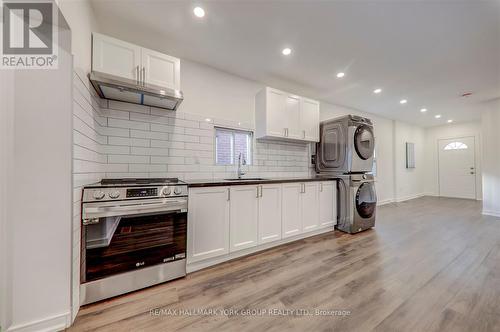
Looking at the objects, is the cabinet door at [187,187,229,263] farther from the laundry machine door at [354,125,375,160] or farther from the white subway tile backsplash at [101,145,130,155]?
the laundry machine door at [354,125,375,160]

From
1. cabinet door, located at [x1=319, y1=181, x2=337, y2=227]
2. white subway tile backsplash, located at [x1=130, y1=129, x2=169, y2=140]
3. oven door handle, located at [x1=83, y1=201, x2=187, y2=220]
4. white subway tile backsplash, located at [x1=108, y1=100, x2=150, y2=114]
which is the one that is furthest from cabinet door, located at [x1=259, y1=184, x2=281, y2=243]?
white subway tile backsplash, located at [x1=108, y1=100, x2=150, y2=114]

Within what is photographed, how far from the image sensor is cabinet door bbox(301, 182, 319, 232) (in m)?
2.82

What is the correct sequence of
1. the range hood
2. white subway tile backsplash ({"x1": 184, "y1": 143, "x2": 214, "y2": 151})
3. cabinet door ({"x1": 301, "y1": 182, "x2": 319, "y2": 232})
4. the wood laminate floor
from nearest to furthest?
1. the wood laminate floor
2. the range hood
3. white subway tile backsplash ({"x1": 184, "y1": 143, "x2": 214, "y2": 151})
4. cabinet door ({"x1": 301, "y1": 182, "x2": 319, "y2": 232})

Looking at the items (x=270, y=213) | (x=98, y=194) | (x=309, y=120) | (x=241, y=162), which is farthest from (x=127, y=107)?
(x=309, y=120)

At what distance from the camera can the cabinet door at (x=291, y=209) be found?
8.57 ft

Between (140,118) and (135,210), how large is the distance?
1.21 metres

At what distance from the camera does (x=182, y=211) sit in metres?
1.82

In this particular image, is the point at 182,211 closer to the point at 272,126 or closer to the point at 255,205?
the point at 255,205

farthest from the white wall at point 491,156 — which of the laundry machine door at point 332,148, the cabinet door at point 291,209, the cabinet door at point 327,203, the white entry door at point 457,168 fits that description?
the cabinet door at point 291,209

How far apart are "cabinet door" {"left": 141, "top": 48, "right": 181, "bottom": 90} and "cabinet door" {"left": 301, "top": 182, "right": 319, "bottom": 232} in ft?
7.20

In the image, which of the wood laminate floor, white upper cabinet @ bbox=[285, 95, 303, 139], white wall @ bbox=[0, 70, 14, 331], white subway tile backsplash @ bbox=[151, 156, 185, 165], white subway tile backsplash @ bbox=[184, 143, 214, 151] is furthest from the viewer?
white upper cabinet @ bbox=[285, 95, 303, 139]

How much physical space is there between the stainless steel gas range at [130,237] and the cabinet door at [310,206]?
1.73m

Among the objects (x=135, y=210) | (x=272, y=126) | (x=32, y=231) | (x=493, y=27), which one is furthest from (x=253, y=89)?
(x=32, y=231)

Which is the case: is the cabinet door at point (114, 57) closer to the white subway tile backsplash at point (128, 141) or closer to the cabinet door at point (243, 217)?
the white subway tile backsplash at point (128, 141)
